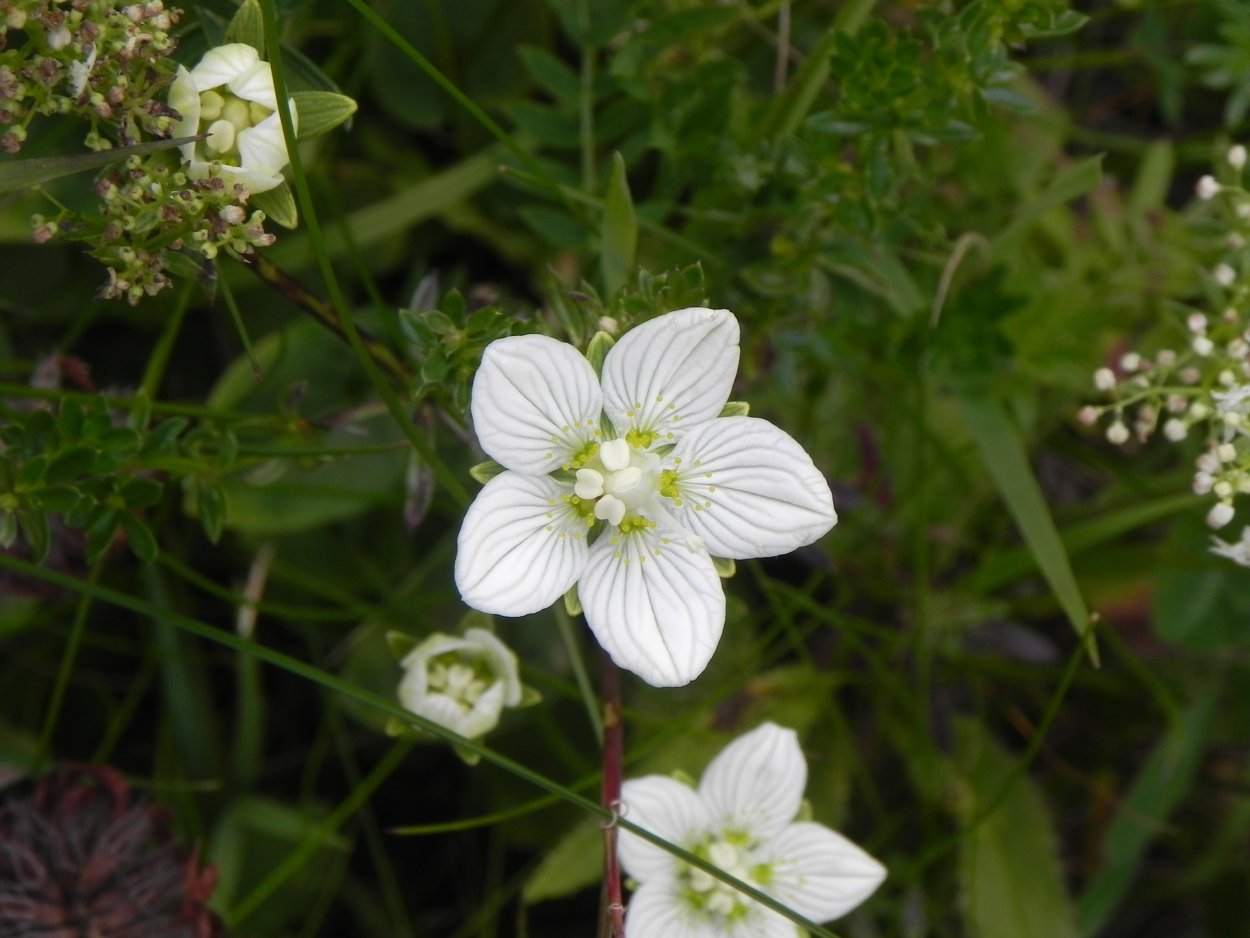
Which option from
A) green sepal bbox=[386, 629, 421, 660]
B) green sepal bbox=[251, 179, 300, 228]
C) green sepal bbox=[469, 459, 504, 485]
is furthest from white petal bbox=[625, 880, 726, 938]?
green sepal bbox=[251, 179, 300, 228]

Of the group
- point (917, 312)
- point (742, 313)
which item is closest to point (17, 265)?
point (742, 313)

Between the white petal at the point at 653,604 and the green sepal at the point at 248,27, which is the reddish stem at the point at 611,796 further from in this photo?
the green sepal at the point at 248,27

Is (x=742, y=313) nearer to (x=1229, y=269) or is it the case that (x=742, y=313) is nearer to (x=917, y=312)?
(x=917, y=312)

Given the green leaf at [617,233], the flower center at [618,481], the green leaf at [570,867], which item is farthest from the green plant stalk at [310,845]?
the green leaf at [617,233]

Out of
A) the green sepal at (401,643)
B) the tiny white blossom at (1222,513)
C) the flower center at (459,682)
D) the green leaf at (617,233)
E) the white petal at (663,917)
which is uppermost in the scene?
the green leaf at (617,233)

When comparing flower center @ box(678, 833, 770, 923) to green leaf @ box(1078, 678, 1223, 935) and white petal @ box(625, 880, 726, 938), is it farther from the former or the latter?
green leaf @ box(1078, 678, 1223, 935)

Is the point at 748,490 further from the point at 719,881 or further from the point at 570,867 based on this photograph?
the point at 570,867

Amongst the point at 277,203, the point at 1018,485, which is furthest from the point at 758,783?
the point at 277,203
